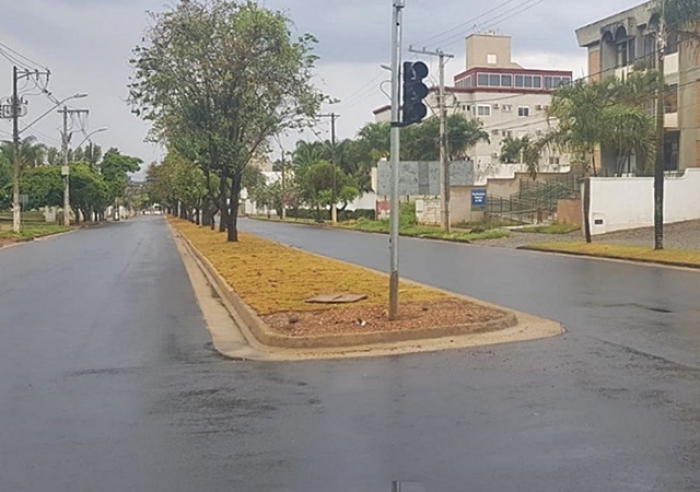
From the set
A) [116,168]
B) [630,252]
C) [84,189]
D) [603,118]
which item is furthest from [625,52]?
[116,168]

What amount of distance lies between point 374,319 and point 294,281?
243 inches

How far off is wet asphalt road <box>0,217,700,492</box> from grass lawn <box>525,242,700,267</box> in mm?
10877

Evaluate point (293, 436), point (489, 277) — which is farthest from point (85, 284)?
point (293, 436)

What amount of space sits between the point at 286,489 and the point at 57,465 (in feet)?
6.08

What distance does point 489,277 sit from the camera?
21938mm

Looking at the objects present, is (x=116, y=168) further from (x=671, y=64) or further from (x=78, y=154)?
(x=671, y=64)

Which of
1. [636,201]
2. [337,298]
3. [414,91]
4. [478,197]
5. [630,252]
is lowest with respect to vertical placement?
[337,298]

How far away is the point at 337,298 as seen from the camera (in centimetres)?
1561

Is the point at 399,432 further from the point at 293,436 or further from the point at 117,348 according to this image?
the point at 117,348

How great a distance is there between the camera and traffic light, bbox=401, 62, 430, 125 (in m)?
12.7

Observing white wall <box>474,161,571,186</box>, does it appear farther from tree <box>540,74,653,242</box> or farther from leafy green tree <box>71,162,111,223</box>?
leafy green tree <box>71,162,111,223</box>

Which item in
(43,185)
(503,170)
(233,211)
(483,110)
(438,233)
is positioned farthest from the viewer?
(483,110)

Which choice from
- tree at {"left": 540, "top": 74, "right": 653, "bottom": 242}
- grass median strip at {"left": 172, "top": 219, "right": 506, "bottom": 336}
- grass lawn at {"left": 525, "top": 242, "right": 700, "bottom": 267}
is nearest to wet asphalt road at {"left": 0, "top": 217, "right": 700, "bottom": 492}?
grass median strip at {"left": 172, "top": 219, "right": 506, "bottom": 336}

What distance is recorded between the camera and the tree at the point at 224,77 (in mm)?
32281
